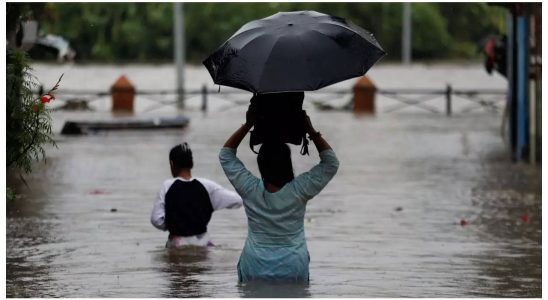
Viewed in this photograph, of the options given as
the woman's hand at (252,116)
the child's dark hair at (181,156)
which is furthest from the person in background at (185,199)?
the woman's hand at (252,116)

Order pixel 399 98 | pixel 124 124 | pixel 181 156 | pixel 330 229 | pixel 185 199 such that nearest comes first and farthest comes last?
1. pixel 181 156
2. pixel 185 199
3. pixel 330 229
4. pixel 124 124
5. pixel 399 98

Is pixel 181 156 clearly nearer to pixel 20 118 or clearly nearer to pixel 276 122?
pixel 20 118

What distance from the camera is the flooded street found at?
10.7 meters

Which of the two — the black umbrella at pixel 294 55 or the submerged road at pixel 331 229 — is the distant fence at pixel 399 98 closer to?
the submerged road at pixel 331 229

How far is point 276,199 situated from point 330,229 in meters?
5.60

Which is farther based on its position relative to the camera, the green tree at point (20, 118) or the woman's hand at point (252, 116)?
the green tree at point (20, 118)

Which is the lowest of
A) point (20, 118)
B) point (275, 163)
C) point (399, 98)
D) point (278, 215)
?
point (399, 98)

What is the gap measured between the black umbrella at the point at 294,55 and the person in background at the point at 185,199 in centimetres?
253

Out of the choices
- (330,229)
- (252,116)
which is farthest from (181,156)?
(330,229)

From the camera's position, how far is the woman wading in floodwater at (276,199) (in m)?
8.80

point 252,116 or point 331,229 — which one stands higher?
point 252,116

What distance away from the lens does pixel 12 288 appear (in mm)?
10547

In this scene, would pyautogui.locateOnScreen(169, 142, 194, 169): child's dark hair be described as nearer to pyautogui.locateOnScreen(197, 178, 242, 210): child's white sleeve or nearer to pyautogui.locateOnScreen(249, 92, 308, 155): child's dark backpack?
pyautogui.locateOnScreen(197, 178, 242, 210): child's white sleeve

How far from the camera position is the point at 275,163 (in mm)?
8812
